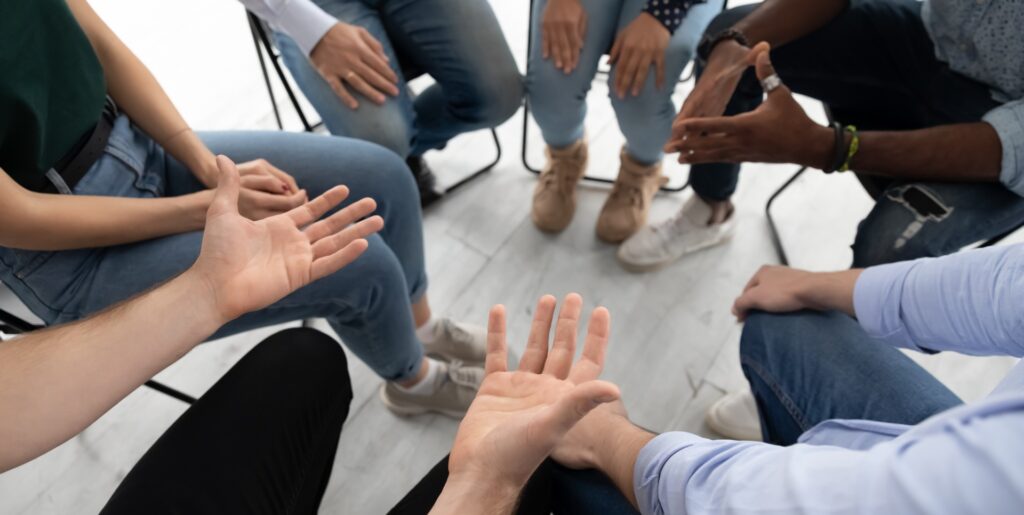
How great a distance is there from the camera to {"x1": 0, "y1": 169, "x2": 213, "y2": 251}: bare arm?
689mm

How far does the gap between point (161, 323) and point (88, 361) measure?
0.08 m

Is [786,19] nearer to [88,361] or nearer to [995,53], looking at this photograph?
[995,53]

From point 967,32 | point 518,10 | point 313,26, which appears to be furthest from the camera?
point 518,10

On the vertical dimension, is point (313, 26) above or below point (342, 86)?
above

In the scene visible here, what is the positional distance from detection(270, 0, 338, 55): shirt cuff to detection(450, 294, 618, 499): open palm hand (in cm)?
74

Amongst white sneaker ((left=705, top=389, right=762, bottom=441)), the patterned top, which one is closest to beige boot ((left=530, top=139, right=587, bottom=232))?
the patterned top

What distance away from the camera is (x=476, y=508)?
60 centimetres

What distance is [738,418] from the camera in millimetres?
1186

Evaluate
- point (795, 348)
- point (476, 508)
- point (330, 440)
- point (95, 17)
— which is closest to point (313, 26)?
point (95, 17)

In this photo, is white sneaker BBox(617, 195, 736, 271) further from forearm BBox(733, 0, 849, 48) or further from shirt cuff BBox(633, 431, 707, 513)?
shirt cuff BBox(633, 431, 707, 513)

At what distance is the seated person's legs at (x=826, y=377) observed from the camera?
75 centimetres

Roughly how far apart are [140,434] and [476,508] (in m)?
1.02

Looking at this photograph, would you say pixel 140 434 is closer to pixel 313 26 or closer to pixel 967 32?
pixel 313 26

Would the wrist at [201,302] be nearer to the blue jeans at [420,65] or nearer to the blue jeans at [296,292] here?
the blue jeans at [296,292]
